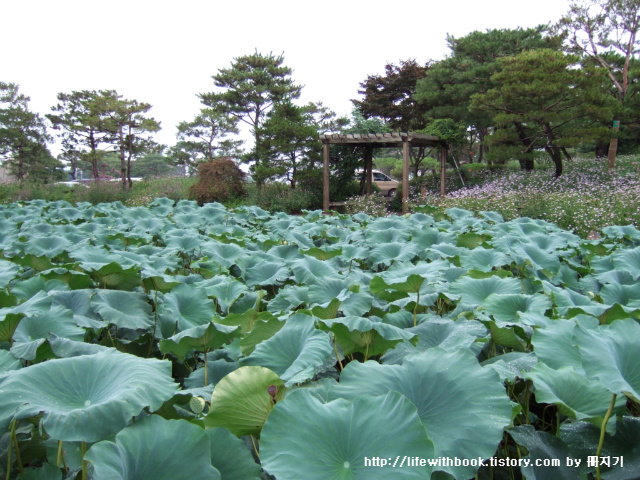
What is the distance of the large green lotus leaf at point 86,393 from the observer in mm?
679

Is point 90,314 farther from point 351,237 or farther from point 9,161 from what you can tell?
point 9,161

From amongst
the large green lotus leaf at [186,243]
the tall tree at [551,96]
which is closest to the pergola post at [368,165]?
the tall tree at [551,96]

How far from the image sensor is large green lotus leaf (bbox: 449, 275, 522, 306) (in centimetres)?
150

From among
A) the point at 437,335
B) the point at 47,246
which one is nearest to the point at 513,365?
the point at 437,335

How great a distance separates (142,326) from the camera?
1394 millimetres

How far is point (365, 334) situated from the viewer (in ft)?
3.50

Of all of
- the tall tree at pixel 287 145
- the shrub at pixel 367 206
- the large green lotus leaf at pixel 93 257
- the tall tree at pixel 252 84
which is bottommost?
the shrub at pixel 367 206

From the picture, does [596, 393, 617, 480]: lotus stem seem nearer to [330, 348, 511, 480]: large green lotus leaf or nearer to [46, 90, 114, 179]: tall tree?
[330, 348, 511, 480]: large green lotus leaf

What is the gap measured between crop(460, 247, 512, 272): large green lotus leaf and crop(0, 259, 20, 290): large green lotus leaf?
1.88 meters

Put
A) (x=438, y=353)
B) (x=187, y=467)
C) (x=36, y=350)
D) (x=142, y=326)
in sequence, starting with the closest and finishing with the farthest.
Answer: (x=187, y=467) < (x=438, y=353) < (x=36, y=350) < (x=142, y=326)

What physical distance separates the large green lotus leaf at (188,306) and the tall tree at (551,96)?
12.3 meters

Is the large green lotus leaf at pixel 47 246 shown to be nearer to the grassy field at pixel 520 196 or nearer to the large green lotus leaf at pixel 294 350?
the large green lotus leaf at pixel 294 350

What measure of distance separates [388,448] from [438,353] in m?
0.26

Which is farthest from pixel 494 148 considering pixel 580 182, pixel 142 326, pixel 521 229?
pixel 142 326
